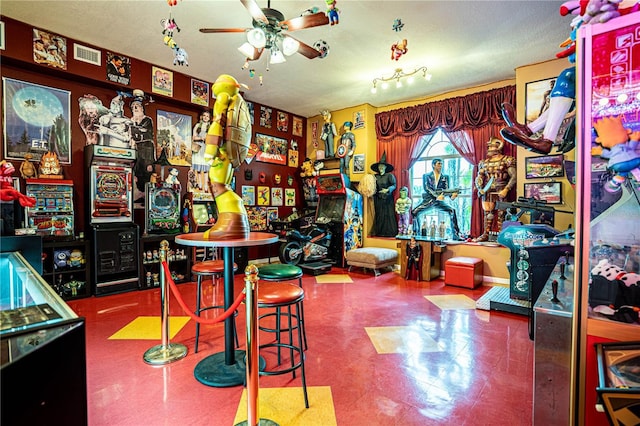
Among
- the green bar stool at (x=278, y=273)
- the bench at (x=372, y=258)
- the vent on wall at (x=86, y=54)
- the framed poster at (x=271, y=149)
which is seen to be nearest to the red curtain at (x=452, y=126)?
the bench at (x=372, y=258)

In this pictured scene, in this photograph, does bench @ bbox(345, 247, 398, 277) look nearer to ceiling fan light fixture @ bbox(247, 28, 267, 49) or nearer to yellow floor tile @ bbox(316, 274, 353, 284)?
yellow floor tile @ bbox(316, 274, 353, 284)

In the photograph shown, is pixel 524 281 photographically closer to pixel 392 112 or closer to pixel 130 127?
pixel 392 112

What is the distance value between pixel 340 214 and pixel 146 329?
4.04m

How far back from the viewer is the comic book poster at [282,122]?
24.3 ft

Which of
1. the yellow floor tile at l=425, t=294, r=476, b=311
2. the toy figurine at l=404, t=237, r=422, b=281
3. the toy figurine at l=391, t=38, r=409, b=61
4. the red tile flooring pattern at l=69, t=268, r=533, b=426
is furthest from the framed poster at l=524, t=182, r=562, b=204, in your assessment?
the toy figurine at l=391, t=38, r=409, b=61

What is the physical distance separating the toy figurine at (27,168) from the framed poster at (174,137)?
5.37ft

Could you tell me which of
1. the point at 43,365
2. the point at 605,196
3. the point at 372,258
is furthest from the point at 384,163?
the point at 43,365

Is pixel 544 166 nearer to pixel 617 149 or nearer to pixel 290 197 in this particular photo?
pixel 617 149

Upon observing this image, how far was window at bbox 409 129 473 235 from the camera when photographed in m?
6.01

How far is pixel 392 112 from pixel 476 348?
5181 millimetres

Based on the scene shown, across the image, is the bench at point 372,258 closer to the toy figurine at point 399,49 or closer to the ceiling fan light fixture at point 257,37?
the toy figurine at point 399,49

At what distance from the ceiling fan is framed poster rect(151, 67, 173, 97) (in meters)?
2.36

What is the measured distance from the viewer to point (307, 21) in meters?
2.98

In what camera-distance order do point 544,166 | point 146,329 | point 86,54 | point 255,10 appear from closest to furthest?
point 255,10, point 146,329, point 86,54, point 544,166
